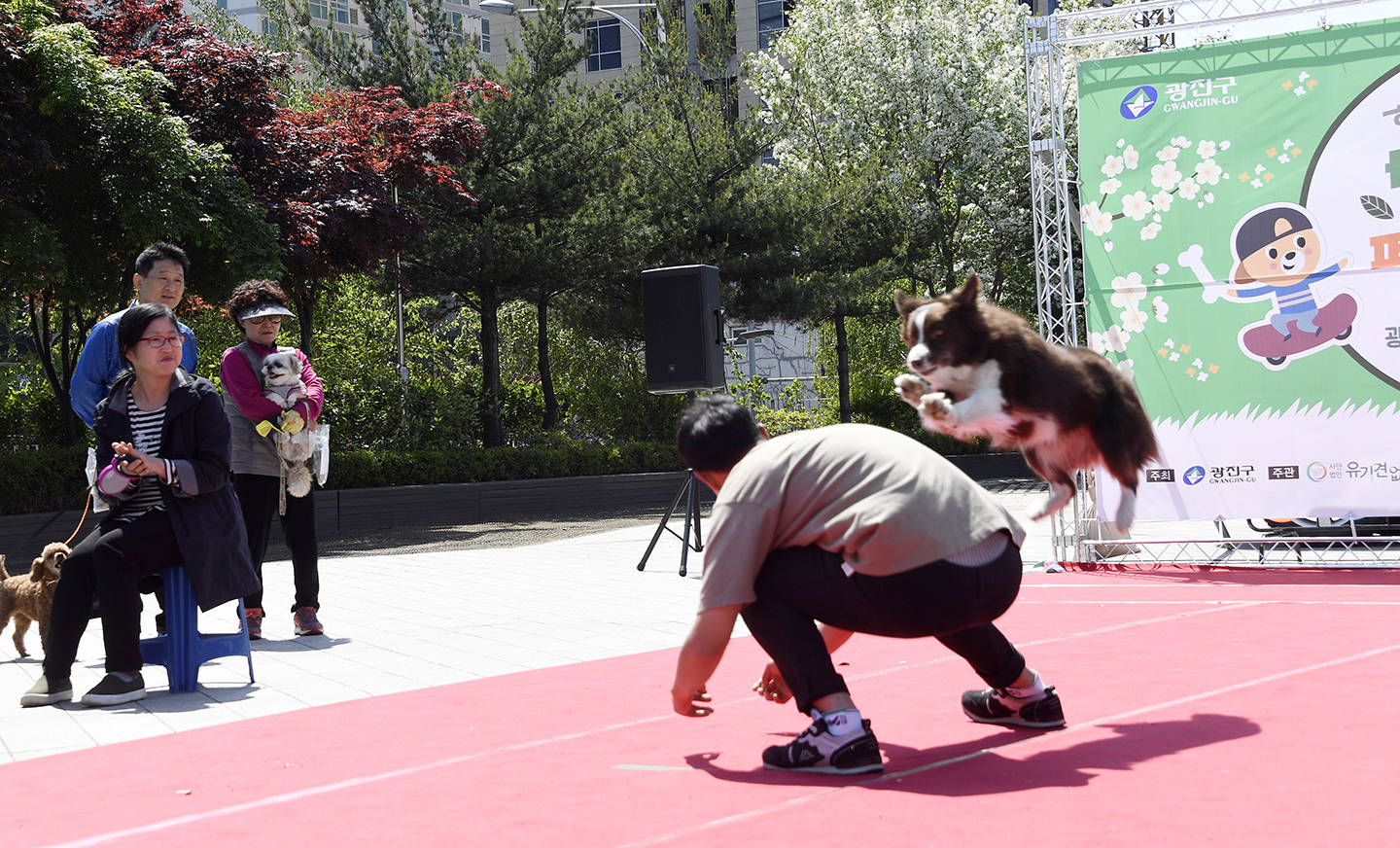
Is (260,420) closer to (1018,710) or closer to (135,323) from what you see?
(135,323)

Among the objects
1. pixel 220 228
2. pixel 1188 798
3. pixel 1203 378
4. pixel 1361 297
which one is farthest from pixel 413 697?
pixel 220 228

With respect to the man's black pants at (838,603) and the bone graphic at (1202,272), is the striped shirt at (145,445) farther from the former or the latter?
the bone graphic at (1202,272)

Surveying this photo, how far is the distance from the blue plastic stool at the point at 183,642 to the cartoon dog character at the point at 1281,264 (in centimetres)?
669

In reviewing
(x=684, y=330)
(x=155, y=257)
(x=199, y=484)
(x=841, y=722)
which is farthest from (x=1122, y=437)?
(x=684, y=330)

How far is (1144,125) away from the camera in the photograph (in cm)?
823

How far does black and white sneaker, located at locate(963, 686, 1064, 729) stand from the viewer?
11.1ft

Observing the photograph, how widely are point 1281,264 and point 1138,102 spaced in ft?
4.96

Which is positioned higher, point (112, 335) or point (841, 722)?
point (112, 335)

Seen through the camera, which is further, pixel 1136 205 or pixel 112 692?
pixel 1136 205

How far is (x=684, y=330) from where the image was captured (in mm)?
9609

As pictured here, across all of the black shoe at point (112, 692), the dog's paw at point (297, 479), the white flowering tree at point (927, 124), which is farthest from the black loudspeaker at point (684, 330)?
the white flowering tree at point (927, 124)

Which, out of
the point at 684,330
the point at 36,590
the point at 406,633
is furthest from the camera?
the point at 684,330

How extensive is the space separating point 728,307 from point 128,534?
48.2ft

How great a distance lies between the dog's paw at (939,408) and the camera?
3.00m
